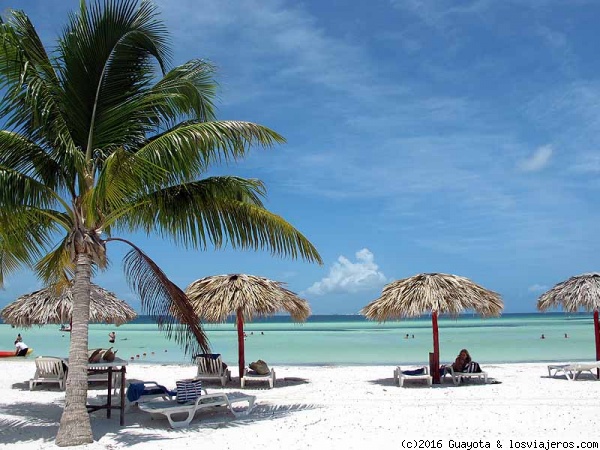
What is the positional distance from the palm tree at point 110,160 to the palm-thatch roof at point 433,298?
411 centimetres

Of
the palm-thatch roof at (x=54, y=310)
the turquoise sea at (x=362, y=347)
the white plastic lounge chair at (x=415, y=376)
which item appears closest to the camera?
the white plastic lounge chair at (x=415, y=376)

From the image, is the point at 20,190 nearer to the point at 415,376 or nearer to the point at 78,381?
the point at 78,381

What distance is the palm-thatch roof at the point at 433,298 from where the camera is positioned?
10.8 m

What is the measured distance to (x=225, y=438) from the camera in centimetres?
677

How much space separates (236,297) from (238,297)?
38 mm

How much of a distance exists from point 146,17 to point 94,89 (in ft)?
3.29

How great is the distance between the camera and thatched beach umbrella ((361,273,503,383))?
35.3 ft

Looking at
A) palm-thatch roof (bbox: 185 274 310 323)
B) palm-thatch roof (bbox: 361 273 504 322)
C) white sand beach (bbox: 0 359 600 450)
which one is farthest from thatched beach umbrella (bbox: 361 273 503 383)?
palm-thatch roof (bbox: 185 274 310 323)

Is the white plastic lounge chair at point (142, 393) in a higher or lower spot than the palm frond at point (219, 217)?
lower

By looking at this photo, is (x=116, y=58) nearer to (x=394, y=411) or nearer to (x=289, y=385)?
(x=394, y=411)

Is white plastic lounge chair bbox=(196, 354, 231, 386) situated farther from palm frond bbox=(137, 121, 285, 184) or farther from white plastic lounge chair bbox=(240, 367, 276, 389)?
palm frond bbox=(137, 121, 285, 184)

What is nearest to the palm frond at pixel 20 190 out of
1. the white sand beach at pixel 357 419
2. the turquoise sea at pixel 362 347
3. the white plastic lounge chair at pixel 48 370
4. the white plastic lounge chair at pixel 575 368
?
the white sand beach at pixel 357 419

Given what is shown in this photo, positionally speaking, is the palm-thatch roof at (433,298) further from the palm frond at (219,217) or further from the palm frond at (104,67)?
the palm frond at (104,67)

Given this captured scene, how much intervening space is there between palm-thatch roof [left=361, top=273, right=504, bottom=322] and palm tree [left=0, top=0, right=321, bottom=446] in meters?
4.11
